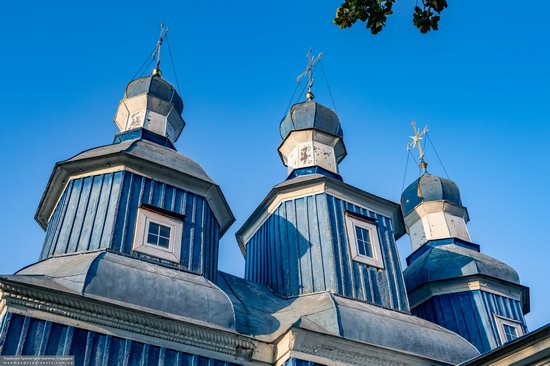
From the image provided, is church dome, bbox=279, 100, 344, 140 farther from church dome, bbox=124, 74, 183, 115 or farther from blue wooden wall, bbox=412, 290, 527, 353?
blue wooden wall, bbox=412, 290, 527, 353

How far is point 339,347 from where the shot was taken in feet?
26.2

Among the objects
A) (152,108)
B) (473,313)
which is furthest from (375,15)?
(473,313)

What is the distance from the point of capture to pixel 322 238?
10.5 m

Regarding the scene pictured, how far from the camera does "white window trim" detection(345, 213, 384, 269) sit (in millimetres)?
10544

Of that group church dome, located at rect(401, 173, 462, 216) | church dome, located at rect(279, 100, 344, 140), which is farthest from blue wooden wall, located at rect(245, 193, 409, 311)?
church dome, located at rect(401, 173, 462, 216)

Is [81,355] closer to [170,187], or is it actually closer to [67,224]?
[67,224]

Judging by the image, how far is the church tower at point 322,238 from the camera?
33.1 ft

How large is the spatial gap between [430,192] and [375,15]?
42.9 ft

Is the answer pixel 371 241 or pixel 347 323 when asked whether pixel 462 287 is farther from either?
pixel 347 323

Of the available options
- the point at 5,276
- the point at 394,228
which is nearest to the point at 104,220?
the point at 5,276

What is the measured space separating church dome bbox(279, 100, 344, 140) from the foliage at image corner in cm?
957

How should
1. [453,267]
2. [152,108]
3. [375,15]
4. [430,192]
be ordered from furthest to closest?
1. [430,192]
2. [453,267]
3. [152,108]
4. [375,15]

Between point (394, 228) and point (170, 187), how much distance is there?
5.36m

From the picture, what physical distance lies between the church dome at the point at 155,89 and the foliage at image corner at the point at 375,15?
9.15 metres
